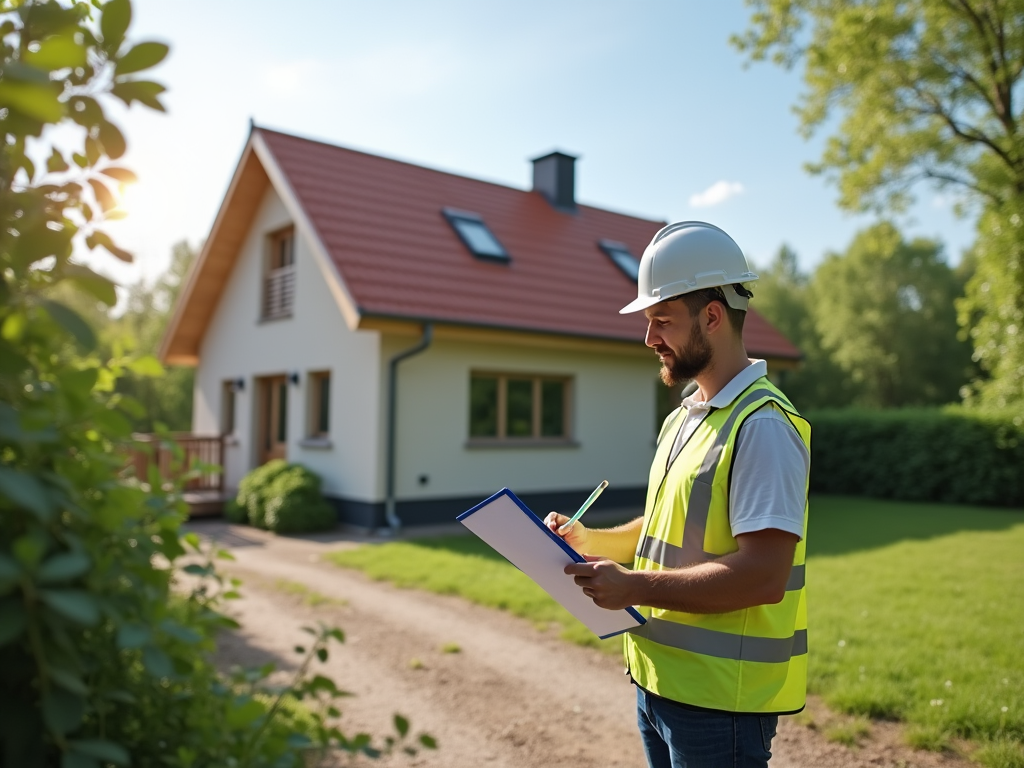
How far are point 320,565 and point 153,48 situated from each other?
8.58 metres

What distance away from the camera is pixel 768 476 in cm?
188

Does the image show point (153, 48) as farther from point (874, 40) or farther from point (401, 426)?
point (874, 40)

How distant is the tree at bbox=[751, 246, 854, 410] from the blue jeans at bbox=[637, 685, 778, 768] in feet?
112

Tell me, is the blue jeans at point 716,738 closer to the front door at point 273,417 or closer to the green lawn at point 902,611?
the green lawn at point 902,611

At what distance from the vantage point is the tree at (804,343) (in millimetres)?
44688

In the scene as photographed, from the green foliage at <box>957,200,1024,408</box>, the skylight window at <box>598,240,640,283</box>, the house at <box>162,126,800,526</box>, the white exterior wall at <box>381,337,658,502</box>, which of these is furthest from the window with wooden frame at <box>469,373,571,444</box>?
the green foliage at <box>957,200,1024,408</box>

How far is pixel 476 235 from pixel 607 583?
13.1 metres

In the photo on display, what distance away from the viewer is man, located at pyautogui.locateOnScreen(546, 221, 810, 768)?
1882mm

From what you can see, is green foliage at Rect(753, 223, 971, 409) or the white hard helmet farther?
green foliage at Rect(753, 223, 971, 409)

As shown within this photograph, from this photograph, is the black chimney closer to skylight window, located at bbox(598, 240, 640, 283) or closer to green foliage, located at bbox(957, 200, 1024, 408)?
skylight window, located at bbox(598, 240, 640, 283)

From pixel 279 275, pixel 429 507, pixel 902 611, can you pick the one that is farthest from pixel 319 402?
pixel 902 611

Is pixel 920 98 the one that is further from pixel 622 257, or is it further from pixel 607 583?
pixel 607 583

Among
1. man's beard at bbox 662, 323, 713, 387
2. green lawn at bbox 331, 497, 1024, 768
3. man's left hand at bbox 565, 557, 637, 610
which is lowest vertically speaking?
green lawn at bbox 331, 497, 1024, 768

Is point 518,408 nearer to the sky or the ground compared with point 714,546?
nearer to the sky
